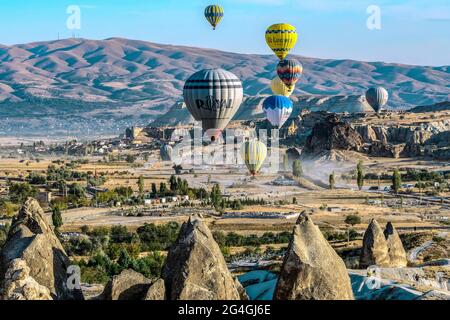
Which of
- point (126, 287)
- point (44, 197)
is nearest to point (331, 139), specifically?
point (44, 197)

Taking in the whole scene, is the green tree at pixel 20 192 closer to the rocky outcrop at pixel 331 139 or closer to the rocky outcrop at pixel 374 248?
the rocky outcrop at pixel 331 139

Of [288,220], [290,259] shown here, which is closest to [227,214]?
[288,220]

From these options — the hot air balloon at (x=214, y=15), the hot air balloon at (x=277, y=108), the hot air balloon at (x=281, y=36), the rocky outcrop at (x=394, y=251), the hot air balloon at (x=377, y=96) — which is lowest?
the rocky outcrop at (x=394, y=251)

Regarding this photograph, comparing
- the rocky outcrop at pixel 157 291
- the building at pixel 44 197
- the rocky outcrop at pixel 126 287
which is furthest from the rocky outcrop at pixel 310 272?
the building at pixel 44 197

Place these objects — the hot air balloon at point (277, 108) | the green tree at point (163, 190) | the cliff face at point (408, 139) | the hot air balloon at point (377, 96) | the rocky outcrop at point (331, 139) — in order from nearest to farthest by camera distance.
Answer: the green tree at point (163, 190)
the hot air balloon at point (277, 108)
the rocky outcrop at point (331, 139)
the cliff face at point (408, 139)
the hot air balloon at point (377, 96)

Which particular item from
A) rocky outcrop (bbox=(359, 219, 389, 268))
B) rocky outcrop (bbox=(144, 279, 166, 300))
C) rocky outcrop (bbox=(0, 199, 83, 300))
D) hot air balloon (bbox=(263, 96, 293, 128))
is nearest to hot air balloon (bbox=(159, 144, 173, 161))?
hot air balloon (bbox=(263, 96, 293, 128))

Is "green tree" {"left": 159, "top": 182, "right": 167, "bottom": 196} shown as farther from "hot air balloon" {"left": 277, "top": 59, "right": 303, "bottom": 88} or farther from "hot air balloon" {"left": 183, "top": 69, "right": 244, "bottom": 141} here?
"hot air balloon" {"left": 277, "top": 59, "right": 303, "bottom": 88}

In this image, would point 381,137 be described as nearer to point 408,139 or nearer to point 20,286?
point 408,139

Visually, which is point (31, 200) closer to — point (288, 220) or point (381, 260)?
point (381, 260)
